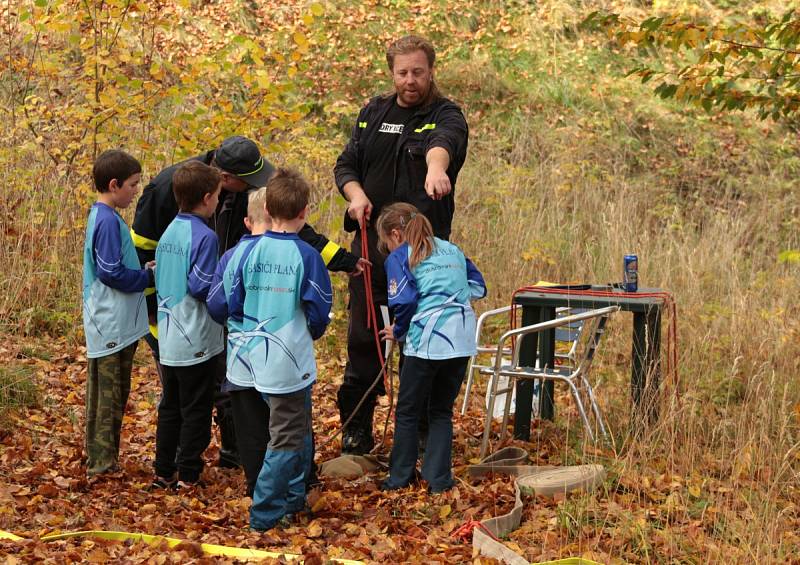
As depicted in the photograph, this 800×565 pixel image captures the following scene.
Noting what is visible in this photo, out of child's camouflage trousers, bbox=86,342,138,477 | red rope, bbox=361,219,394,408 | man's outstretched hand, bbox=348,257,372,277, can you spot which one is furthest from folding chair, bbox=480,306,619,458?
child's camouflage trousers, bbox=86,342,138,477

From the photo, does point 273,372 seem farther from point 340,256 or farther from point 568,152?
point 568,152

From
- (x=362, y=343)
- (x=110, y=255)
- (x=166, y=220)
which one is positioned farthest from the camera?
(x=362, y=343)

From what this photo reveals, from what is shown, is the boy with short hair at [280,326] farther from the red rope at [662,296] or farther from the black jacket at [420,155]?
the red rope at [662,296]

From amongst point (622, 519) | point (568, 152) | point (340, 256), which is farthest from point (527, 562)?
point (568, 152)

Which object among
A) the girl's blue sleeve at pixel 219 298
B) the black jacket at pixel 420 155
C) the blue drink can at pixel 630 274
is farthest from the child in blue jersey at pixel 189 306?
the blue drink can at pixel 630 274

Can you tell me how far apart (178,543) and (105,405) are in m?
1.25

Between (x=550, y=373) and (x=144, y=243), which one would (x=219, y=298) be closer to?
(x=144, y=243)

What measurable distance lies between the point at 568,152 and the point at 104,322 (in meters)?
7.54

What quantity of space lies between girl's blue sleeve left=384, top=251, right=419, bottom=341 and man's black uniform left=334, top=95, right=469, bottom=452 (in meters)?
0.50

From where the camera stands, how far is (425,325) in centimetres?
460

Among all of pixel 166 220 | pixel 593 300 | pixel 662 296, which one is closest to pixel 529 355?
pixel 593 300

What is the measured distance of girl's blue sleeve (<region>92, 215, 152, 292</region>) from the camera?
15.3ft

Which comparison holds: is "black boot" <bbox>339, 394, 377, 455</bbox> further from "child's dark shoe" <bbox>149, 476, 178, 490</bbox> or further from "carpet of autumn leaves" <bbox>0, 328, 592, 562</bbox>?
"child's dark shoe" <bbox>149, 476, 178, 490</bbox>

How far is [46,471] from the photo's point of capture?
505cm
